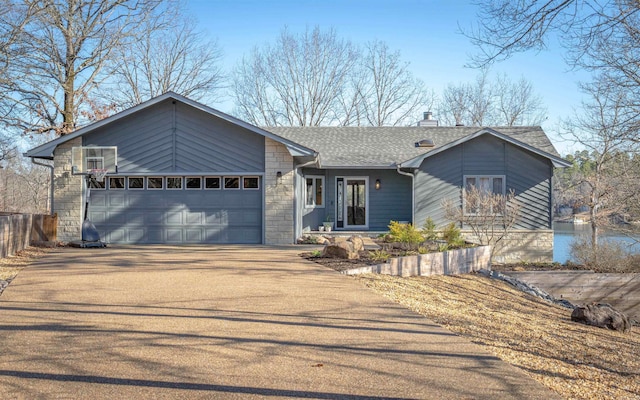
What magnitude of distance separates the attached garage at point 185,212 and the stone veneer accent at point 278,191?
403 millimetres

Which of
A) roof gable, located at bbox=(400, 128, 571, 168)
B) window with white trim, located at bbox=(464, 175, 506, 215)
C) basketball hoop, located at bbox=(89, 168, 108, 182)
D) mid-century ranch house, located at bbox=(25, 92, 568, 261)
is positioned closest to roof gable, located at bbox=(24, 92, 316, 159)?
mid-century ranch house, located at bbox=(25, 92, 568, 261)

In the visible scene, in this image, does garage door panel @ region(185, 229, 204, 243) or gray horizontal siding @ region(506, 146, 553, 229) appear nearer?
garage door panel @ region(185, 229, 204, 243)

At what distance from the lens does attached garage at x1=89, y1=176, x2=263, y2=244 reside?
17.0 m

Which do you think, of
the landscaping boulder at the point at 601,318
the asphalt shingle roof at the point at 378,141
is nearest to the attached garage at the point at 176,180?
the asphalt shingle roof at the point at 378,141

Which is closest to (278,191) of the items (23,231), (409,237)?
(409,237)

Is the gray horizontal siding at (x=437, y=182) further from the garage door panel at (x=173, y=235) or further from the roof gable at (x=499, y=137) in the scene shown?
the garage door panel at (x=173, y=235)

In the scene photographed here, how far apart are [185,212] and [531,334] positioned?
39.6 feet

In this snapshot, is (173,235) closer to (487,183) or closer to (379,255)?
(379,255)

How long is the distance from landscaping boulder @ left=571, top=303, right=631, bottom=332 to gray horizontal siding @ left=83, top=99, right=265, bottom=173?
9949mm

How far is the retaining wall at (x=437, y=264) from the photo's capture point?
11.3 m

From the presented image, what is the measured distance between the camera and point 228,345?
18.8ft

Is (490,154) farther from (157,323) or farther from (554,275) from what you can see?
(157,323)

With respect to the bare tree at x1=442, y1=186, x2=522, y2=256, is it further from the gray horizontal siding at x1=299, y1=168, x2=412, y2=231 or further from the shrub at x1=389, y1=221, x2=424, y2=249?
the shrub at x1=389, y1=221, x2=424, y2=249

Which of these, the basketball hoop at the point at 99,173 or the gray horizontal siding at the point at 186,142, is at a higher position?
the gray horizontal siding at the point at 186,142
